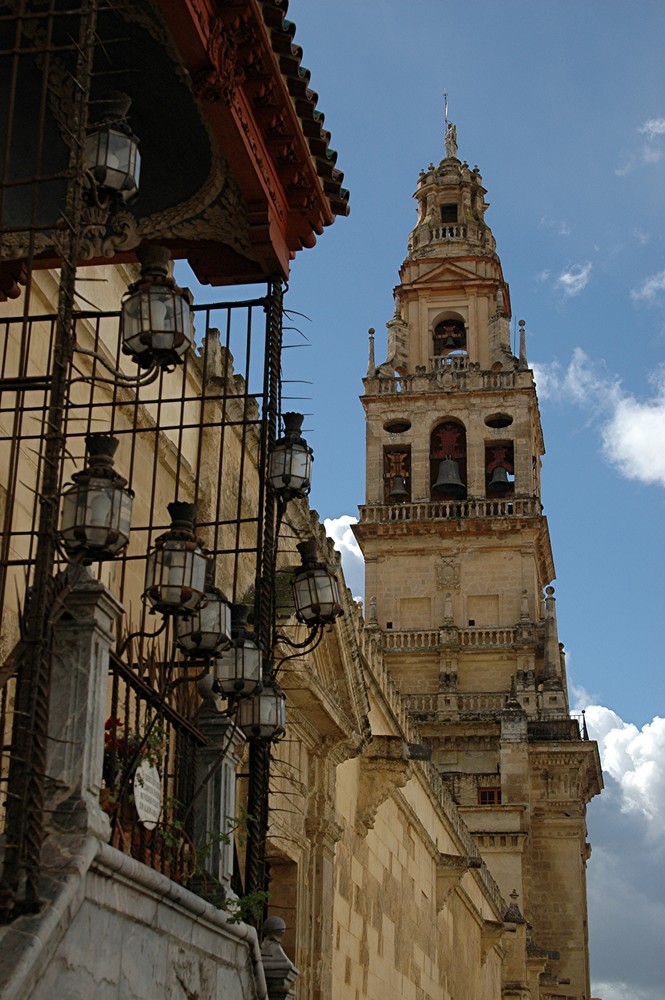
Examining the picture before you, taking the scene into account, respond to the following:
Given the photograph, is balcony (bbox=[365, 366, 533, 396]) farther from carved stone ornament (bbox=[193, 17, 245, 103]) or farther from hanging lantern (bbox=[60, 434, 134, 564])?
hanging lantern (bbox=[60, 434, 134, 564])

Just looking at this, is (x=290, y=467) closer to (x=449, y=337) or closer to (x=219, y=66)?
(x=219, y=66)

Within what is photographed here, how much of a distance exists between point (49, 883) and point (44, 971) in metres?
0.31

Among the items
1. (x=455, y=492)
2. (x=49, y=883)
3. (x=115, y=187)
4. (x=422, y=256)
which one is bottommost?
(x=49, y=883)

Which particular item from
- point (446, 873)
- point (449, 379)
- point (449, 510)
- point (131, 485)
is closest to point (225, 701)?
point (131, 485)

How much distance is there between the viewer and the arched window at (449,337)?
147 ft

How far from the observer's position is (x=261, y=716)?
29.2 feet

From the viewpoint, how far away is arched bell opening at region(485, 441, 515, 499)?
41344 millimetres

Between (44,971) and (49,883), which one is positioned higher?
(49,883)

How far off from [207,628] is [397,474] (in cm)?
3432

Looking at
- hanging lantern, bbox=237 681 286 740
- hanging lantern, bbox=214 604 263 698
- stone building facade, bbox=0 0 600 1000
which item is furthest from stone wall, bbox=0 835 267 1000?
hanging lantern, bbox=237 681 286 740

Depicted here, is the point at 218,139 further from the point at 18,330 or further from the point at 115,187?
the point at 18,330

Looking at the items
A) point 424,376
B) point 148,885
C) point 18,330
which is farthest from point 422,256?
point 148,885

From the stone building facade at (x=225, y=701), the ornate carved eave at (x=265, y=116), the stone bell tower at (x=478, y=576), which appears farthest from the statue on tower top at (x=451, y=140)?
the ornate carved eave at (x=265, y=116)

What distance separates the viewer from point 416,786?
2162cm
